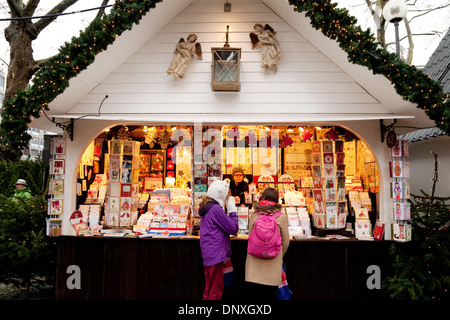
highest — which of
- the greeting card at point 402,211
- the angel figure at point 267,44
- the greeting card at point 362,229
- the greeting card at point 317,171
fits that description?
the angel figure at point 267,44

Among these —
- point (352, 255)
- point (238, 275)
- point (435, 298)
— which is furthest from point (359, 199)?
point (238, 275)

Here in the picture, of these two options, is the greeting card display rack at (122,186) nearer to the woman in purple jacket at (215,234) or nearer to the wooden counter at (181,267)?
the wooden counter at (181,267)

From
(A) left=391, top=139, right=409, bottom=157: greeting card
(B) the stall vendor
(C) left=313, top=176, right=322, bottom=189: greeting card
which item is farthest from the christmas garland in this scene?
(B) the stall vendor

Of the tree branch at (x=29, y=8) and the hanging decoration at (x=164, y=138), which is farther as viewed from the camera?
the tree branch at (x=29, y=8)

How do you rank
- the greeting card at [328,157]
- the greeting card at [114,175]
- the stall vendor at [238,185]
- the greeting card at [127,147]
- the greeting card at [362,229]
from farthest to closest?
the stall vendor at [238,185], the greeting card at [127,147], the greeting card at [114,175], the greeting card at [328,157], the greeting card at [362,229]

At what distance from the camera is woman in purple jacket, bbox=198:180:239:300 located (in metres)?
4.29

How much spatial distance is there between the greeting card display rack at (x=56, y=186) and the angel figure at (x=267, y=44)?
3586 mm

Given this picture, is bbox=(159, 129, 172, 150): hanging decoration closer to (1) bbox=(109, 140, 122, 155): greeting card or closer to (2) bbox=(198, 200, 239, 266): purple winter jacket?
(1) bbox=(109, 140, 122, 155): greeting card

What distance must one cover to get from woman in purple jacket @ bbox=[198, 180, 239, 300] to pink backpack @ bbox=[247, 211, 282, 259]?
492mm

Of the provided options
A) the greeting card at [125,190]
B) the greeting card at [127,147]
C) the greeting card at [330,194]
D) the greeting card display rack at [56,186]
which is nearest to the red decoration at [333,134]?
the greeting card at [330,194]

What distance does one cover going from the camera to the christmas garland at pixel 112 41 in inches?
170

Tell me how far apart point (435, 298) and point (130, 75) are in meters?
5.70

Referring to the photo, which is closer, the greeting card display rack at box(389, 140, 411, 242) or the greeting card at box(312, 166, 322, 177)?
the greeting card display rack at box(389, 140, 411, 242)
